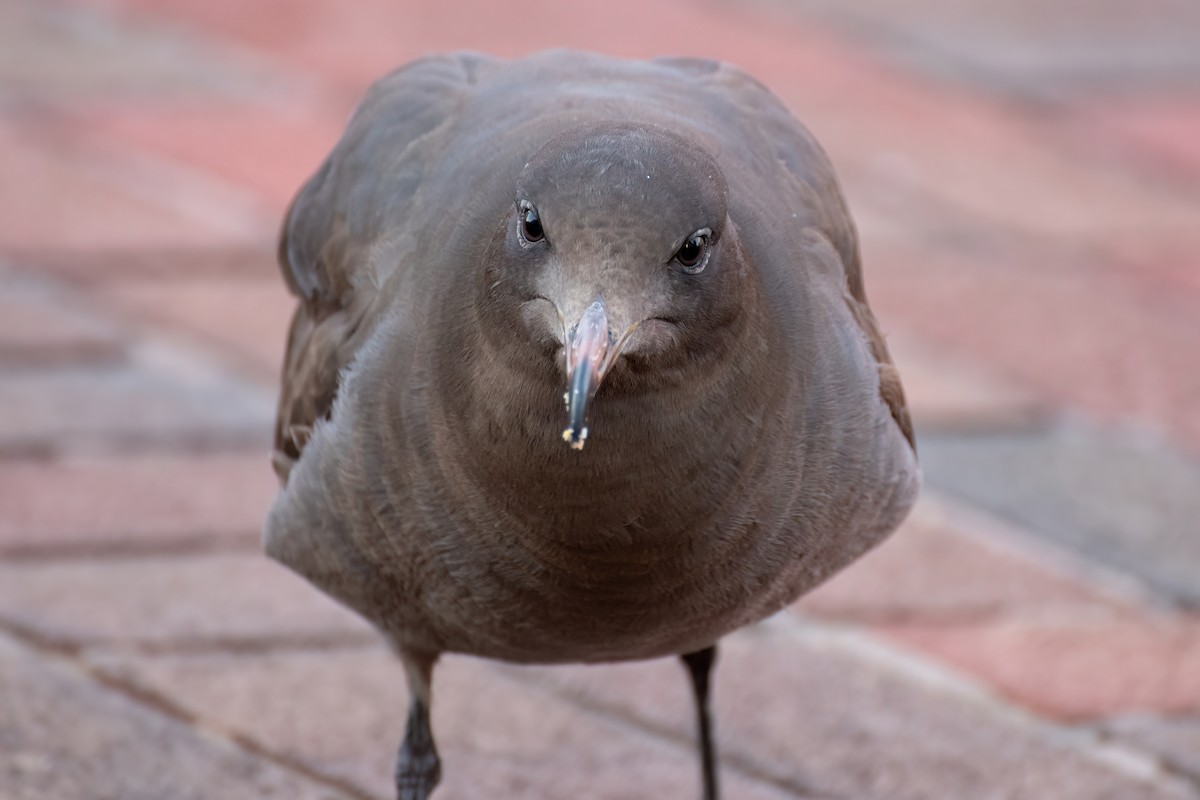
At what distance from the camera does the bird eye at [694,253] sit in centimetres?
302

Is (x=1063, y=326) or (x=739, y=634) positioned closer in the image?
(x=739, y=634)

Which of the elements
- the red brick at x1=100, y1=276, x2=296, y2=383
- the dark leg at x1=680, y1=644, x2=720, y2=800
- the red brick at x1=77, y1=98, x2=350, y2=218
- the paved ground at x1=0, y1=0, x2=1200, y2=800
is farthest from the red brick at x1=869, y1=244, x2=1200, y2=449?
the dark leg at x1=680, y1=644, x2=720, y2=800

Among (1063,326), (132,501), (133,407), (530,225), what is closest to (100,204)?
(133,407)

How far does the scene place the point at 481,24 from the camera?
946 centimetres

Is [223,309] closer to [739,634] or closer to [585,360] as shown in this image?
[739,634]

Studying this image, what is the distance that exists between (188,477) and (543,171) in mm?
2731

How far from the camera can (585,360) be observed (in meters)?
2.83

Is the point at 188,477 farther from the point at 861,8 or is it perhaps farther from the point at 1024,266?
the point at 861,8

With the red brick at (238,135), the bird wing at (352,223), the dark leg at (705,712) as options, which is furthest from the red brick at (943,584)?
the red brick at (238,135)

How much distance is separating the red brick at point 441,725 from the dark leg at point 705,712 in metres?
0.14

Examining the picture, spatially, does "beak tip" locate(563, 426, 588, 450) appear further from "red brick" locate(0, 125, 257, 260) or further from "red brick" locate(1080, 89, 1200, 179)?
"red brick" locate(1080, 89, 1200, 179)

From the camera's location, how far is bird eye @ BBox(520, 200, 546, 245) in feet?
9.91

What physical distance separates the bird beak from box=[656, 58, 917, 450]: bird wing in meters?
0.97

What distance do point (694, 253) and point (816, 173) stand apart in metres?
0.94
